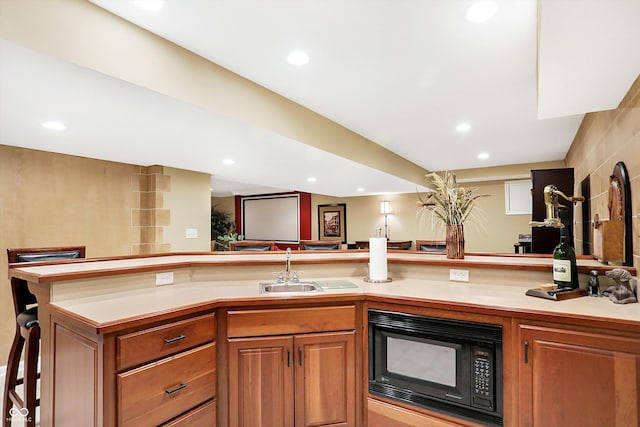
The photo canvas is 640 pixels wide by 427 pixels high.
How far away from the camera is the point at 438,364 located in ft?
5.42

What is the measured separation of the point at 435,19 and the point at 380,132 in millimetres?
2140

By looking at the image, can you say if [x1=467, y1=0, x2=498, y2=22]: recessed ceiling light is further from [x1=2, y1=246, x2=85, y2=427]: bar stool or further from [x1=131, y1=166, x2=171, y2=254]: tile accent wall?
[x1=131, y1=166, x2=171, y2=254]: tile accent wall

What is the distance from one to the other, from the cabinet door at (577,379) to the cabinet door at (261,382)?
3.60ft

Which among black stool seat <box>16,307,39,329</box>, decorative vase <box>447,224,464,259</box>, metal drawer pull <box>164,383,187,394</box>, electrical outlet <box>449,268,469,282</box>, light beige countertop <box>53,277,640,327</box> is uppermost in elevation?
decorative vase <box>447,224,464,259</box>

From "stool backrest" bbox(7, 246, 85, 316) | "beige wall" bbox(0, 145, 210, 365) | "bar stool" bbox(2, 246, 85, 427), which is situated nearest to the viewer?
"bar stool" bbox(2, 246, 85, 427)

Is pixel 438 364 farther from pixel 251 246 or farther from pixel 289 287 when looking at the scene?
pixel 251 246

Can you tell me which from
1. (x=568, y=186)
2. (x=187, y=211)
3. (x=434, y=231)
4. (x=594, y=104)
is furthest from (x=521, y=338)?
(x=434, y=231)

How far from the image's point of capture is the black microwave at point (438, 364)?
1523mm

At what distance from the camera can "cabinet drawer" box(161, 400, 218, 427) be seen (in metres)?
1.50

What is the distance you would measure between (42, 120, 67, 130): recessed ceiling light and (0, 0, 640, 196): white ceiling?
0.05 metres

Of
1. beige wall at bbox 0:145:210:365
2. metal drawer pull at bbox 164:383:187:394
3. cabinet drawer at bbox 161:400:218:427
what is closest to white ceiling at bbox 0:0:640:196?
beige wall at bbox 0:145:210:365

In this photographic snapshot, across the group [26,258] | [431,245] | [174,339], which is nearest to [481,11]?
[174,339]

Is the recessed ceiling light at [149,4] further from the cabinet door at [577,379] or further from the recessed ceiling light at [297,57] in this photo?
the cabinet door at [577,379]

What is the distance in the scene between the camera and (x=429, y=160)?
548 cm
